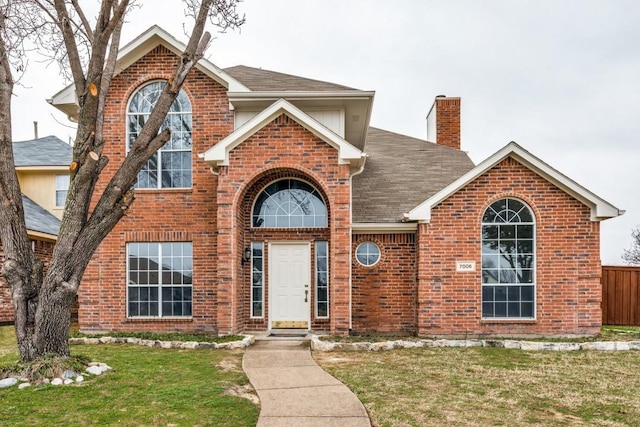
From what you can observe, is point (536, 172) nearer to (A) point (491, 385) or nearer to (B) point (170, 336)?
(A) point (491, 385)

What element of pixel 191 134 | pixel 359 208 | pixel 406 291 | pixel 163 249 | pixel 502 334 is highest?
pixel 191 134

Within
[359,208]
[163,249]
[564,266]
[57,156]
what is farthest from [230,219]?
[57,156]

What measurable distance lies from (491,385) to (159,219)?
28.1ft

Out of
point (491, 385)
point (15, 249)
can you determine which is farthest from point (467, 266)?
point (15, 249)

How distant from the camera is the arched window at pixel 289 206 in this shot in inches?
509

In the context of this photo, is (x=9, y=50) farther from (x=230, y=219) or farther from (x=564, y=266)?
(x=564, y=266)

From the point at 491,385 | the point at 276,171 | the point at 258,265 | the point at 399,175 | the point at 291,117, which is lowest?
the point at 491,385

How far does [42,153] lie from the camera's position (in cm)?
2231

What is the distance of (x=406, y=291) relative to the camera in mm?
12750

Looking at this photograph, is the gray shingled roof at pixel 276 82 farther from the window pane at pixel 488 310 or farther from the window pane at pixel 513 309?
the window pane at pixel 513 309

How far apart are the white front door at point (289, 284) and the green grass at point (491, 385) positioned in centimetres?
270

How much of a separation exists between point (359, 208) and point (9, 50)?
807cm

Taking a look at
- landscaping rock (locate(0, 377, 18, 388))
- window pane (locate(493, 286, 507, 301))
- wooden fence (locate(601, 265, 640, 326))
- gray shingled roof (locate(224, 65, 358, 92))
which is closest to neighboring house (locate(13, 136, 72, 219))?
gray shingled roof (locate(224, 65, 358, 92))

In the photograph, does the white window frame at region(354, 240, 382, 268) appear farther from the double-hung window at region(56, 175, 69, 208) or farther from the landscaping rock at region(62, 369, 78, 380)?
the double-hung window at region(56, 175, 69, 208)
